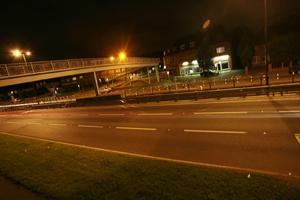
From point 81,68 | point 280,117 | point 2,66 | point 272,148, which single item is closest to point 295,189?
point 272,148

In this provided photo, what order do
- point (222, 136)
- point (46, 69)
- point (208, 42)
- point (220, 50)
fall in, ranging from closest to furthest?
1. point (222, 136)
2. point (46, 69)
3. point (220, 50)
4. point (208, 42)

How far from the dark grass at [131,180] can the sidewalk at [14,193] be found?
0.19 m

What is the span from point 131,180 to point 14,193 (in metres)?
3.72

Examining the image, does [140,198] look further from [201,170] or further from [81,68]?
[81,68]

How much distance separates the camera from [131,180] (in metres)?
6.40

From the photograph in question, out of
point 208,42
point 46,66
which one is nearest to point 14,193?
point 46,66

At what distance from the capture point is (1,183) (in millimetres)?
7406

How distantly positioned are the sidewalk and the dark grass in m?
0.19

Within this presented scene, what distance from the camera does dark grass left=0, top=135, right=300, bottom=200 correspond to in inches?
208

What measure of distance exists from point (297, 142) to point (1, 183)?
37.1 ft

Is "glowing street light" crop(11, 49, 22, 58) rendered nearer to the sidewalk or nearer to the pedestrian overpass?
the pedestrian overpass

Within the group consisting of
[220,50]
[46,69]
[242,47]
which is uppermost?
[220,50]

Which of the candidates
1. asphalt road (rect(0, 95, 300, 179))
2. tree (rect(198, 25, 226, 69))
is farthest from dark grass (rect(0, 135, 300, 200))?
tree (rect(198, 25, 226, 69))

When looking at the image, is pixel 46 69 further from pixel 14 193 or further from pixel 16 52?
pixel 14 193
